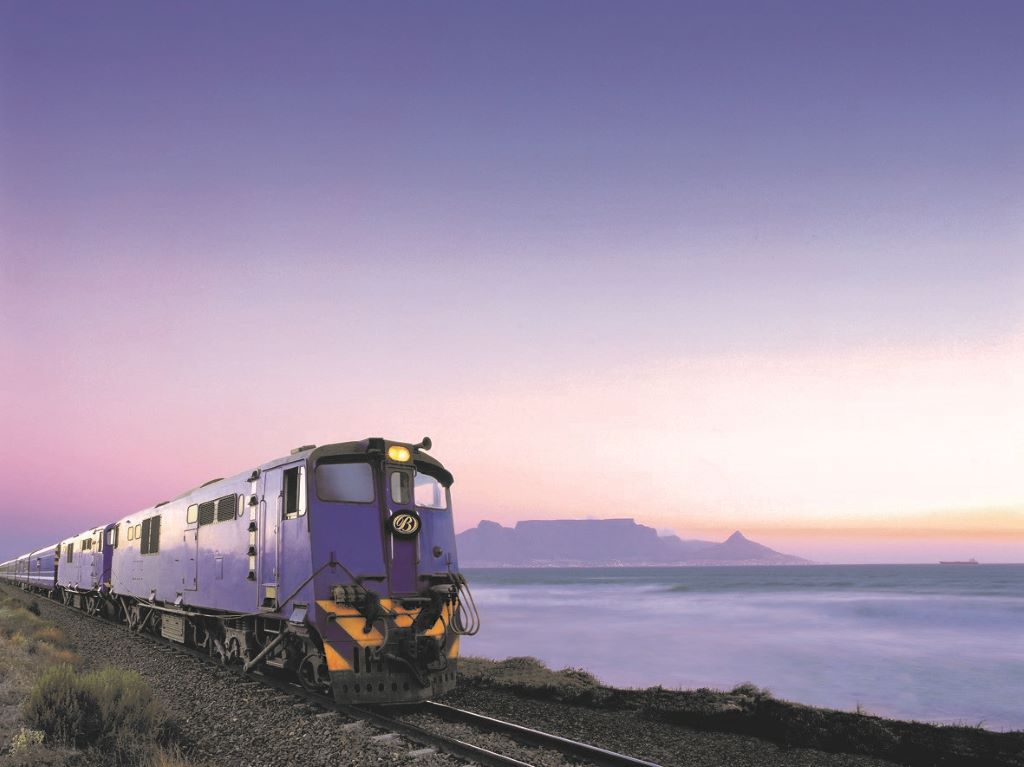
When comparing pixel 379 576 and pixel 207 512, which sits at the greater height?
pixel 207 512

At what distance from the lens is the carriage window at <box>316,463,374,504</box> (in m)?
10.9

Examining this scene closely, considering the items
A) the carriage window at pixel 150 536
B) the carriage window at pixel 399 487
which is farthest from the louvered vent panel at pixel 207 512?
the carriage window at pixel 399 487

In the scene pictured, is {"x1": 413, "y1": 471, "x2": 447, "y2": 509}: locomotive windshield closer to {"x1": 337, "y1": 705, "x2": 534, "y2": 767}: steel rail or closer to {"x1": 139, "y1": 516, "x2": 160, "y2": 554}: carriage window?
{"x1": 337, "y1": 705, "x2": 534, "y2": 767}: steel rail

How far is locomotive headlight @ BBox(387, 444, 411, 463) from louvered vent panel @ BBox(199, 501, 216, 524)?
540 centimetres

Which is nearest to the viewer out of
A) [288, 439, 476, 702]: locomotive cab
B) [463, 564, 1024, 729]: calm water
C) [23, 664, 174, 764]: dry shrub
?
[23, 664, 174, 764]: dry shrub

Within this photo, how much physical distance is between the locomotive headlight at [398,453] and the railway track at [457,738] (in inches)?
139

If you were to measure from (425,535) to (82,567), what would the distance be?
26.5 metres

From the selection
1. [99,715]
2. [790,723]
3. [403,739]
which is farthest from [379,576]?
[790,723]

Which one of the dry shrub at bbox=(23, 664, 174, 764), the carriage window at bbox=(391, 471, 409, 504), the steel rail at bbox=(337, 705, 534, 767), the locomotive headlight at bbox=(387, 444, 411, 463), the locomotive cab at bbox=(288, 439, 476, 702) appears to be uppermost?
the locomotive headlight at bbox=(387, 444, 411, 463)

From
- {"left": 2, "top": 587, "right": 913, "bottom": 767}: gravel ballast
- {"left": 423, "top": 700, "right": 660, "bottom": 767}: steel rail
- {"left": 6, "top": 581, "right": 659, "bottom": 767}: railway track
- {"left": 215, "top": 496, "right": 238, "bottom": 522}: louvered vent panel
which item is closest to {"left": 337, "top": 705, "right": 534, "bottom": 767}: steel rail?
{"left": 6, "top": 581, "right": 659, "bottom": 767}: railway track

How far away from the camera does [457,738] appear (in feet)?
30.4

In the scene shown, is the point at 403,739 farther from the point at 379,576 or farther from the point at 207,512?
the point at 207,512

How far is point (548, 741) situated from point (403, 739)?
1.70 m

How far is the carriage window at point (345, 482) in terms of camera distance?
431 inches
